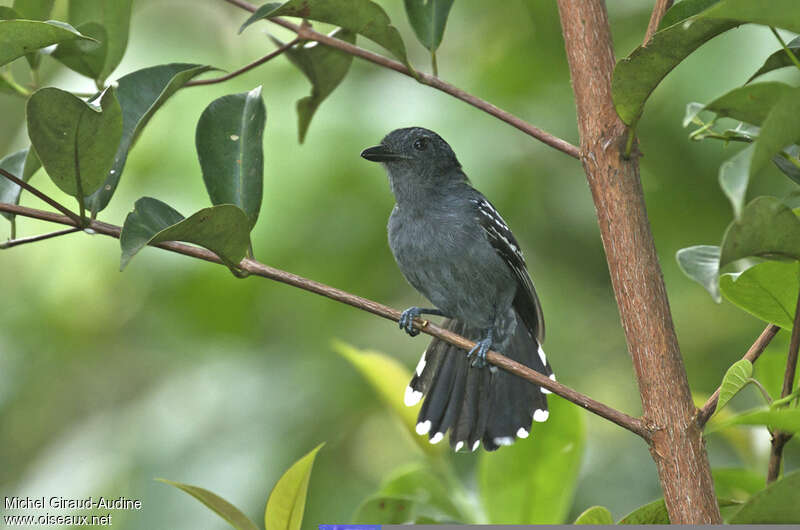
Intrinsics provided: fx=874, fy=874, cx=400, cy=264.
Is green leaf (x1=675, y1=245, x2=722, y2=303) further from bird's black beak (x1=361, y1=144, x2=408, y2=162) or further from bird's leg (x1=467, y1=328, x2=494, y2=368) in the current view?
bird's black beak (x1=361, y1=144, x2=408, y2=162)

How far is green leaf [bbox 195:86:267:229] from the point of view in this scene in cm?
201

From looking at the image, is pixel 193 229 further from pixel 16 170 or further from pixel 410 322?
pixel 410 322

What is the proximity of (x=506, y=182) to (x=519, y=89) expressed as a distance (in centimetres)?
49

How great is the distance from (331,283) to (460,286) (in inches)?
36.7

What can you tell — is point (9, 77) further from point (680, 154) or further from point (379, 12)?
point (680, 154)

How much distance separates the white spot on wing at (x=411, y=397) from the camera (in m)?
2.60

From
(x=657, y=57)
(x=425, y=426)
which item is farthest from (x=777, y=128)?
(x=425, y=426)

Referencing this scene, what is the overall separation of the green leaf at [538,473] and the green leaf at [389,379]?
0.85ft

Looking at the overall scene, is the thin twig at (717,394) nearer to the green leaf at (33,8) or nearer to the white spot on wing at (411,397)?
the white spot on wing at (411,397)

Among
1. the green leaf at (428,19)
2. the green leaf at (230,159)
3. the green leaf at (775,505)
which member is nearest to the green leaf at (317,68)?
the green leaf at (428,19)

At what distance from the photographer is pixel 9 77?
88.6 inches

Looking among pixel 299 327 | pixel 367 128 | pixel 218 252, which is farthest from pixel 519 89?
pixel 218 252

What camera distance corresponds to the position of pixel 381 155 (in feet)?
11.1

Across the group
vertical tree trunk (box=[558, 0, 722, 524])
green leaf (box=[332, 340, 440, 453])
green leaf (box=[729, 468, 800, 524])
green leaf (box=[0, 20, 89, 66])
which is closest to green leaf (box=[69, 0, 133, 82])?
green leaf (box=[0, 20, 89, 66])
